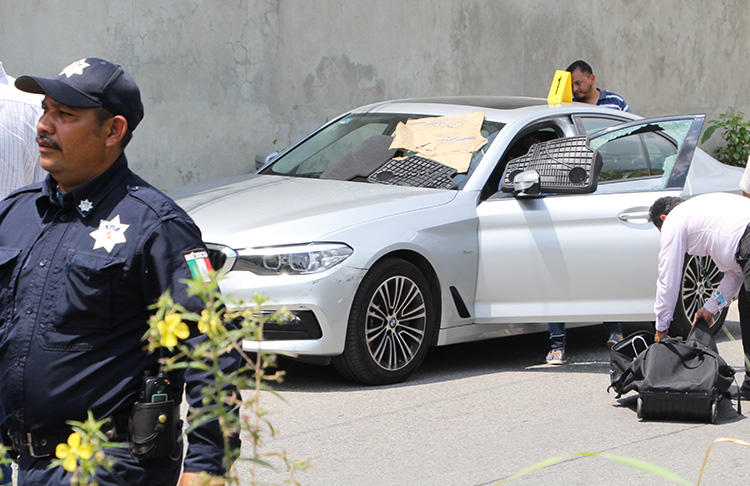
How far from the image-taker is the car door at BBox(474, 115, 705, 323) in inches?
283

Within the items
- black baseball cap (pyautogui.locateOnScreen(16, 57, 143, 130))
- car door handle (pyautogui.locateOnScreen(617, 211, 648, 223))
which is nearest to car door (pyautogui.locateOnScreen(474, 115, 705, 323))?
car door handle (pyautogui.locateOnScreen(617, 211, 648, 223))

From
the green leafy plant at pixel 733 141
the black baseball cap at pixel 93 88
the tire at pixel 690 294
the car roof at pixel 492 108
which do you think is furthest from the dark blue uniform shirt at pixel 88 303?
the green leafy plant at pixel 733 141

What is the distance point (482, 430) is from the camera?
6.02m

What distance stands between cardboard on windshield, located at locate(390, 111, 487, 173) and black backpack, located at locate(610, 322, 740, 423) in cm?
182

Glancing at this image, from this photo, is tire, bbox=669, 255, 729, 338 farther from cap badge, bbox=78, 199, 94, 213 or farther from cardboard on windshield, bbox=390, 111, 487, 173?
cap badge, bbox=78, 199, 94, 213

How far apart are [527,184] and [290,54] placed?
6211mm

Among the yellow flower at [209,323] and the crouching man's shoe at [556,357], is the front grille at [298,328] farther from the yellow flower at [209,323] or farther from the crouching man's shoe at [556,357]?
the yellow flower at [209,323]

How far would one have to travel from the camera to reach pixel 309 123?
1302cm

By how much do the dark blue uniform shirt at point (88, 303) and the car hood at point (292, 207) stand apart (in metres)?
3.64

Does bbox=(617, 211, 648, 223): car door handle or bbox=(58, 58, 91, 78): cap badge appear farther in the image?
bbox=(617, 211, 648, 223): car door handle

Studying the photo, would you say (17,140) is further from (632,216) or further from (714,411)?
(632,216)

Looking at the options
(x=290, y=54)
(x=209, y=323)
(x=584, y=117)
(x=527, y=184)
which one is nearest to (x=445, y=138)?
(x=527, y=184)

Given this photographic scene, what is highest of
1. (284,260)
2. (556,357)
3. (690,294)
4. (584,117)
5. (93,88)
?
(93,88)

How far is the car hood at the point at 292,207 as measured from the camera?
259 inches
